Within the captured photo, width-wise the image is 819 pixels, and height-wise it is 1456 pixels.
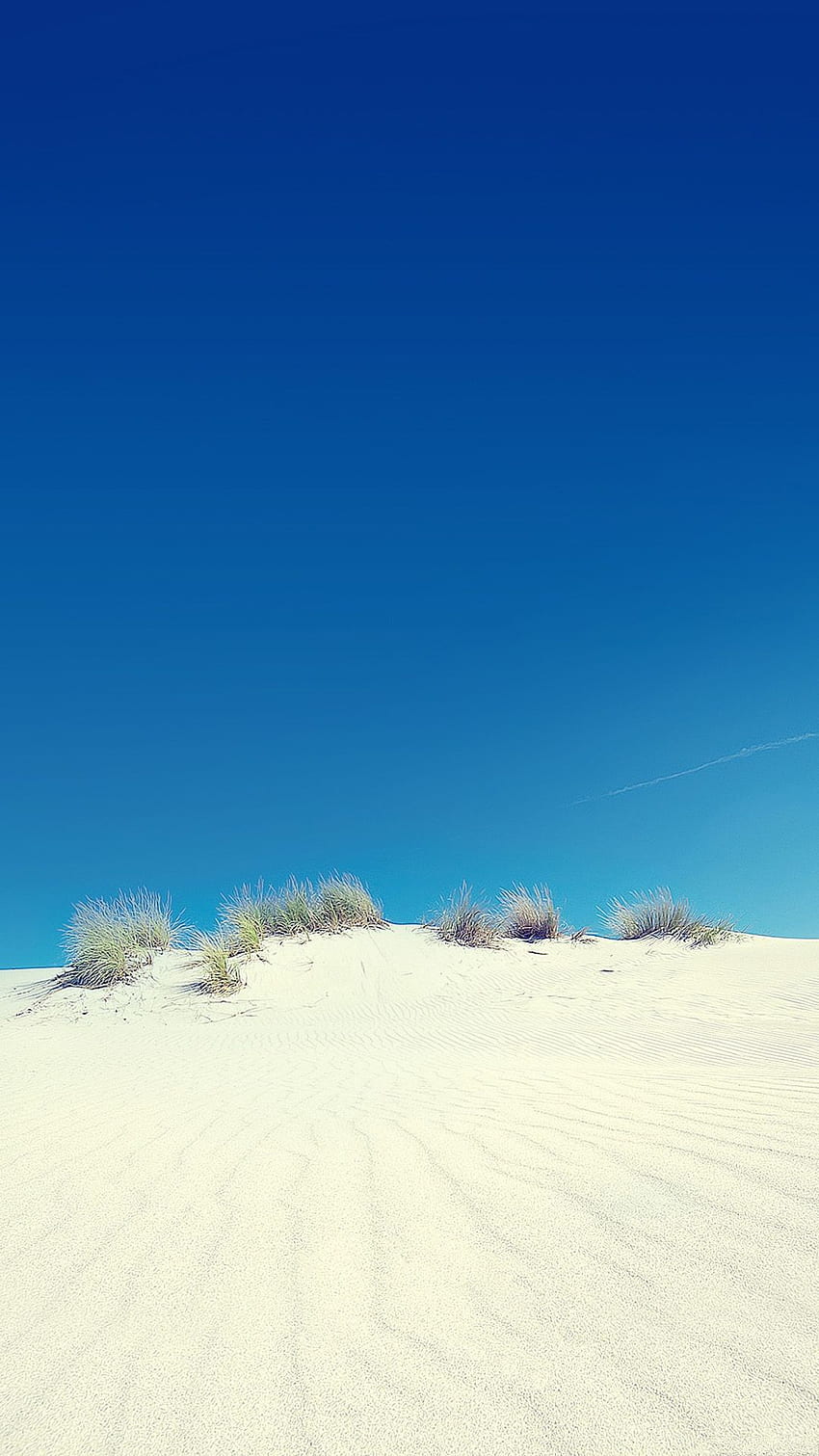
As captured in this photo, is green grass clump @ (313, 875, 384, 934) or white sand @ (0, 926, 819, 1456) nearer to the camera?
white sand @ (0, 926, 819, 1456)

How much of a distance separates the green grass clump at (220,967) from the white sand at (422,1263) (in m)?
6.12

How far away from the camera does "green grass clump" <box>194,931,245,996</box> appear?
12352 mm

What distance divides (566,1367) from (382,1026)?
8787mm

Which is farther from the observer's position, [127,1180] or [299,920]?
[299,920]

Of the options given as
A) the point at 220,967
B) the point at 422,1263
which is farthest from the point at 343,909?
the point at 422,1263

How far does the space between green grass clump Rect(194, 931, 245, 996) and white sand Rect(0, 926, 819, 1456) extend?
6120mm

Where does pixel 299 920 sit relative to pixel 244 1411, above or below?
above

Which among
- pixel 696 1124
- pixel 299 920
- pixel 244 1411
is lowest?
pixel 244 1411

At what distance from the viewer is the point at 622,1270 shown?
7.89ft

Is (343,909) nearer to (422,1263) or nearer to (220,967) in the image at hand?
(220,967)

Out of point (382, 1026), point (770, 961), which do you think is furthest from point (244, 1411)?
point (770, 961)

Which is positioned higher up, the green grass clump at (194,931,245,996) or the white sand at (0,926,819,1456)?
the green grass clump at (194,931,245,996)

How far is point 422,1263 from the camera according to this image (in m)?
2.61

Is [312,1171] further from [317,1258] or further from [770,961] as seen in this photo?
[770,961]
